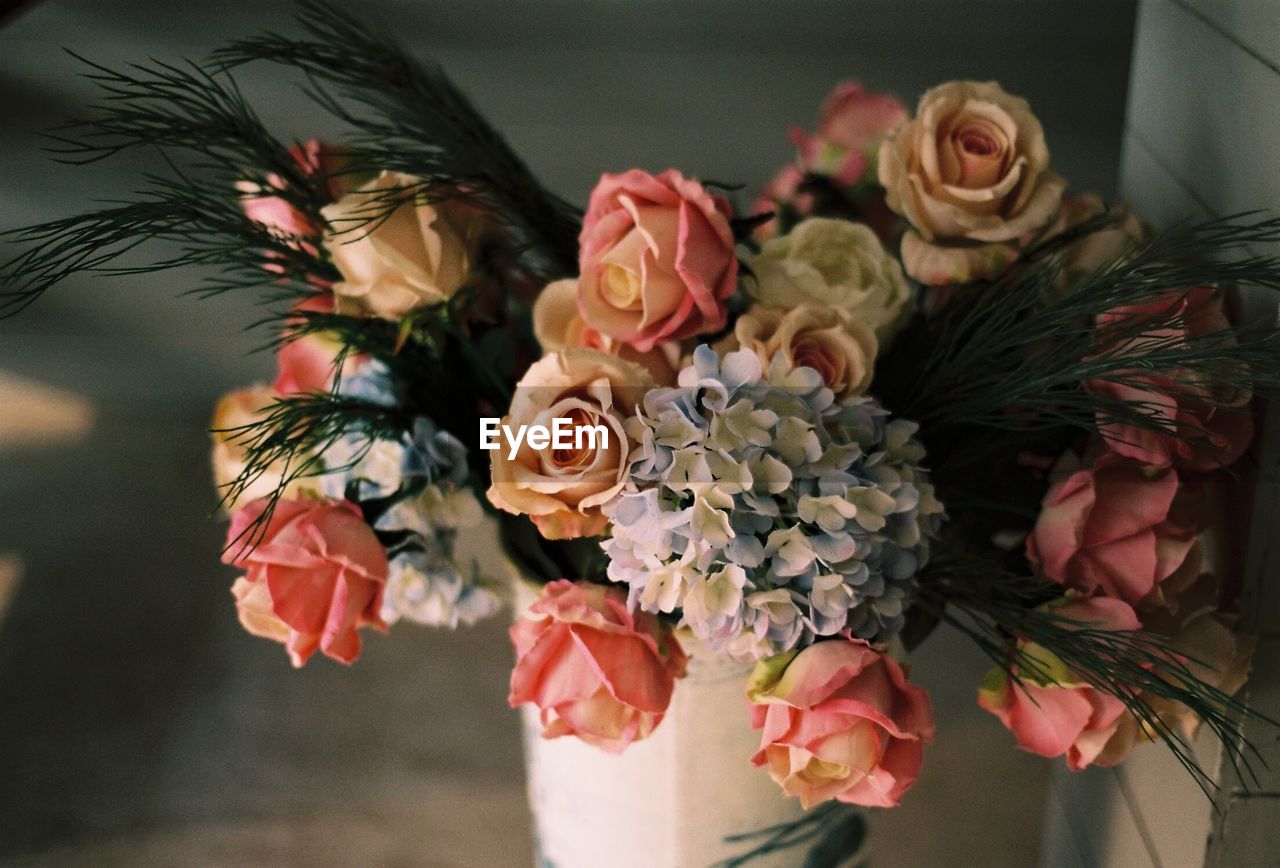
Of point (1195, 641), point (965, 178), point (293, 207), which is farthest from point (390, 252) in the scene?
point (1195, 641)

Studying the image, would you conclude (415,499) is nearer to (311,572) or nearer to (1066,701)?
(311,572)

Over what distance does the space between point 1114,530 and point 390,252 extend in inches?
9.9

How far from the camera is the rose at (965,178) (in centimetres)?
36

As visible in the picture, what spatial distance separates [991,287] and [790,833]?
0.22 metres

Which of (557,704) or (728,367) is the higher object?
(728,367)

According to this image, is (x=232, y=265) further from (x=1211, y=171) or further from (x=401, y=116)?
(x=1211, y=171)

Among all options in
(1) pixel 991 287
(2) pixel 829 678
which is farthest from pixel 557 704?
(1) pixel 991 287

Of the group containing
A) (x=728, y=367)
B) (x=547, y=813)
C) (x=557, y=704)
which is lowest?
(x=547, y=813)

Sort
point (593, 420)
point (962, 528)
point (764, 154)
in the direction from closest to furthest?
point (593, 420), point (962, 528), point (764, 154)

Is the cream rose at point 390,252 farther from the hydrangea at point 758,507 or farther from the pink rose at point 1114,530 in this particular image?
the pink rose at point 1114,530

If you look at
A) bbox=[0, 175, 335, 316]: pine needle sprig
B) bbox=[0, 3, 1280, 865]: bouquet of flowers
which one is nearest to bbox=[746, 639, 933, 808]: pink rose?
bbox=[0, 3, 1280, 865]: bouquet of flowers

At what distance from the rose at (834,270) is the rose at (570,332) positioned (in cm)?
4

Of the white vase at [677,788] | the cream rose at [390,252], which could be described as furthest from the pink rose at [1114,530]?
the cream rose at [390,252]

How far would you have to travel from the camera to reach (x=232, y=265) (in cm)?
42
